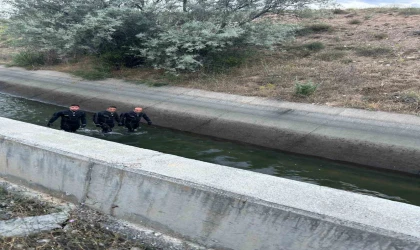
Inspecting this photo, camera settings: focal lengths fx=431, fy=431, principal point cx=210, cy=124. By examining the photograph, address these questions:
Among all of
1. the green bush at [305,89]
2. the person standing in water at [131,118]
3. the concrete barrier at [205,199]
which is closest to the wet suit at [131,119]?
the person standing in water at [131,118]

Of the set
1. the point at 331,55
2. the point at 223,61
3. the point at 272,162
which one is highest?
the point at 331,55

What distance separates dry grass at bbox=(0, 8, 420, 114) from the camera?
46.6ft

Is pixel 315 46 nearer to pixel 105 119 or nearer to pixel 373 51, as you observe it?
pixel 373 51

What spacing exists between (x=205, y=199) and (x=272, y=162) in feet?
22.6

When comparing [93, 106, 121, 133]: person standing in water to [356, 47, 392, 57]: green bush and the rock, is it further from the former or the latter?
[356, 47, 392, 57]: green bush

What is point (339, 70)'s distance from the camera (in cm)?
1670

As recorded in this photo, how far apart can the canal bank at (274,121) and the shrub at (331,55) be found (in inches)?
218

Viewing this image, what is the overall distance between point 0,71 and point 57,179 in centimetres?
2019

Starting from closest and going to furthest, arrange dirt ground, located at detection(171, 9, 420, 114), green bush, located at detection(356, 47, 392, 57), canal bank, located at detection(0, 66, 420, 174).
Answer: canal bank, located at detection(0, 66, 420, 174)
dirt ground, located at detection(171, 9, 420, 114)
green bush, located at detection(356, 47, 392, 57)

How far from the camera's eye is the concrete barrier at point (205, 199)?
3930mm

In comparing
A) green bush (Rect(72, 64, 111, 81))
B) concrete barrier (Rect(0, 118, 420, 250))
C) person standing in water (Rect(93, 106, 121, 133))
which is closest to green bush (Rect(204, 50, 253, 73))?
green bush (Rect(72, 64, 111, 81))

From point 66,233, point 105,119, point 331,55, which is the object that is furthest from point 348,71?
point 66,233

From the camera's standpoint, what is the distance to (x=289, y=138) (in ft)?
40.4

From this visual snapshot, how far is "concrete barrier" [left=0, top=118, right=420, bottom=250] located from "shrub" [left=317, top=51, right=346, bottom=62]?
1453cm
